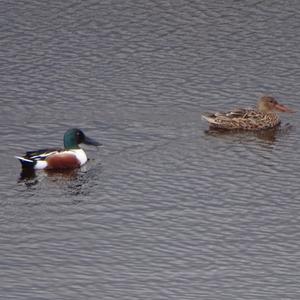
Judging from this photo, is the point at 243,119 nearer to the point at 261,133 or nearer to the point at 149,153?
the point at 261,133

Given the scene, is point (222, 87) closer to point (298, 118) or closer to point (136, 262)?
point (298, 118)

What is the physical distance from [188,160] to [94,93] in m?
3.33

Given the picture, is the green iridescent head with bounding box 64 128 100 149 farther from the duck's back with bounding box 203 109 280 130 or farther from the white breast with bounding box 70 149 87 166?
the duck's back with bounding box 203 109 280 130

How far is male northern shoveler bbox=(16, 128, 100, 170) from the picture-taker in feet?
65.2

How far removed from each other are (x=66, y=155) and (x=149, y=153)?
1.29 meters

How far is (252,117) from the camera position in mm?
22125

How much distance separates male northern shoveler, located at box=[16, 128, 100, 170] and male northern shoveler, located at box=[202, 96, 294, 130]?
2233 millimetres

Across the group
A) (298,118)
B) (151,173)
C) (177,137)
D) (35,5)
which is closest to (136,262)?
(151,173)

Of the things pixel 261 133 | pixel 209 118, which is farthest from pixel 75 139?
pixel 261 133

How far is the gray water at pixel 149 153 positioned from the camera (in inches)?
623

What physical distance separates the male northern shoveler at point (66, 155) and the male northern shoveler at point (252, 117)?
2.23 meters

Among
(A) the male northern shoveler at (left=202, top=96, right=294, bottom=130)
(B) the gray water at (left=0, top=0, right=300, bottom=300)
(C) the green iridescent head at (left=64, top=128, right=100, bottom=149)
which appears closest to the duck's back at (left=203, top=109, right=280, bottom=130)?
(A) the male northern shoveler at (left=202, top=96, right=294, bottom=130)

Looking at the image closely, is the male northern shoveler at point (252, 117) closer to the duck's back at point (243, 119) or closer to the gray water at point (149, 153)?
the duck's back at point (243, 119)

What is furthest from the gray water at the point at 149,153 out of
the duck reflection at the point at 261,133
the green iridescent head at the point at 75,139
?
the green iridescent head at the point at 75,139
